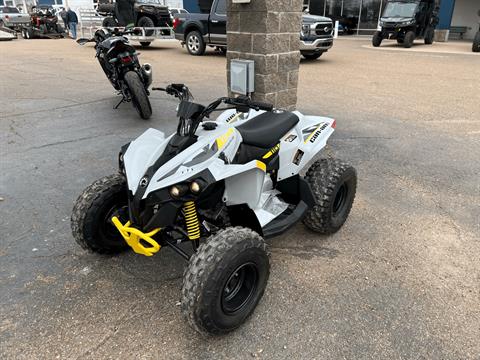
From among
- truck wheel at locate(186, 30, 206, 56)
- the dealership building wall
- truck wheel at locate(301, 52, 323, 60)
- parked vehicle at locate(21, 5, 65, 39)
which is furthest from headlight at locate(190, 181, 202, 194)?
the dealership building wall

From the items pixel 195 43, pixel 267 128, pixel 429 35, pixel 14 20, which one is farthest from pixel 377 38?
pixel 14 20

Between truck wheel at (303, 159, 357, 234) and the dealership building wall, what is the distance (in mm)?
25085

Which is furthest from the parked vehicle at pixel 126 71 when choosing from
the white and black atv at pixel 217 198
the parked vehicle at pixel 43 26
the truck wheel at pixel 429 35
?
the parked vehicle at pixel 43 26

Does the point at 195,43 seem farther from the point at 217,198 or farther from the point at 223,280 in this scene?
the point at 223,280

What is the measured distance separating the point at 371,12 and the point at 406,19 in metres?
9.69

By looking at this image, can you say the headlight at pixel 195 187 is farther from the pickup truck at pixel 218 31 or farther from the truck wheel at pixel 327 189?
the pickup truck at pixel 218 31

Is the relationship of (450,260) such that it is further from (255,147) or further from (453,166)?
(453,166)

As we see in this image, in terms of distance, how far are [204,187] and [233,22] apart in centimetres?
352

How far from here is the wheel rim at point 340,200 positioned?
346cm

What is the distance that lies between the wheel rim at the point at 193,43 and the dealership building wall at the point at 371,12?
16.4m

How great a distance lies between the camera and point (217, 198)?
257 centimetres

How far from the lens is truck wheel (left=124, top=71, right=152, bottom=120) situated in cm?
643

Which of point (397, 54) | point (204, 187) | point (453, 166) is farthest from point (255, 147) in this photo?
point (397, 54)

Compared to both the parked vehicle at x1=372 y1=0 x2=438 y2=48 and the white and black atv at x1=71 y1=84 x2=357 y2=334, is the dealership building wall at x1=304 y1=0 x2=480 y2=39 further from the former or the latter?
the white and black atv at x1=71 y1=84 x2=357 y2=334
